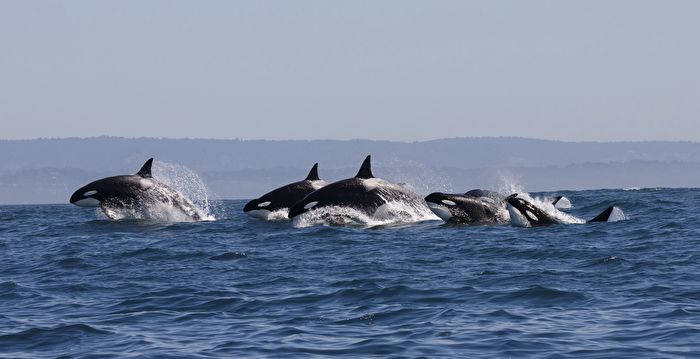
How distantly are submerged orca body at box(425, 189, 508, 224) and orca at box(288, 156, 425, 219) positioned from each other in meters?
1.84

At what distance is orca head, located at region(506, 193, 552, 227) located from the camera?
25859 millimetres

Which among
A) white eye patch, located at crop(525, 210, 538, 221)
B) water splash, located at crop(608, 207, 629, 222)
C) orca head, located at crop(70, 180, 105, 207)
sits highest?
orca head, located at crop(70, 180, 105, 207)

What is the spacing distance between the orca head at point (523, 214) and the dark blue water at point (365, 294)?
55 cm

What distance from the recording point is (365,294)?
1614 cm

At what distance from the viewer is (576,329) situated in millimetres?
13234

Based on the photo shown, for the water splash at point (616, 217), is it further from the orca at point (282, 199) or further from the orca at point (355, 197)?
the orca at point (282, 199)

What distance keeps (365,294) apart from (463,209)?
1170 centimetres

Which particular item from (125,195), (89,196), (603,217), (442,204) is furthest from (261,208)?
(603,217)

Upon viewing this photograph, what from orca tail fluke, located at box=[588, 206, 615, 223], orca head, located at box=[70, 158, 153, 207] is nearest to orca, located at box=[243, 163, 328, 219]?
orca head, located at box=[70, 158, 153, 207]

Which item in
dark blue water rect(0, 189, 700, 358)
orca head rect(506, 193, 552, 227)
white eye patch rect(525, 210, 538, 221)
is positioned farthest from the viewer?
white eye patch rect(525, 210, 538, 221)

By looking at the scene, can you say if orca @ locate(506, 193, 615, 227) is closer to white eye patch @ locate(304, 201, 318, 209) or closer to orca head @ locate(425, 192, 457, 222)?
orca head @ locate(425, 192, 457, 222)

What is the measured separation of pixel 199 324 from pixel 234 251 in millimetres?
8327

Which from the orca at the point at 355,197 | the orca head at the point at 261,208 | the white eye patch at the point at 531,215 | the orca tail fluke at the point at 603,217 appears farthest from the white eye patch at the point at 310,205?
the orca tail fluke at the point at 603,217

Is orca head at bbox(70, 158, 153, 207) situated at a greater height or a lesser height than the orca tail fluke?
greater
